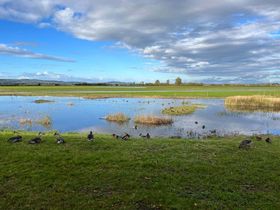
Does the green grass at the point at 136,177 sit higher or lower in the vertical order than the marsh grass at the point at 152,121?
higher

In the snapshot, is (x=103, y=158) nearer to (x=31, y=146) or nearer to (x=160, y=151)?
(x=160, y=151)

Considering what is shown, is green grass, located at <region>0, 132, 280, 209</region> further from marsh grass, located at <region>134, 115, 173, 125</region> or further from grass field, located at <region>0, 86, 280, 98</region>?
grass field, located at <region>0, 86, 280, 98</region>

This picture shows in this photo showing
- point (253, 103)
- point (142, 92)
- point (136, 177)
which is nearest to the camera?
point (136, 177)

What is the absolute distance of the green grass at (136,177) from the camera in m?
7.76

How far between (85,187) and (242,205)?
418 cm

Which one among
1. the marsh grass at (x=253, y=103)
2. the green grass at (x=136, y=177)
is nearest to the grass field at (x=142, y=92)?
the marsh grass at (x=253, y=103)

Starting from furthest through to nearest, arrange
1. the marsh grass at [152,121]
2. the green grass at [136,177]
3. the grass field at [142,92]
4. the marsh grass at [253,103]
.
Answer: the grass field at [142,92]
the marsh grass at [253,103]
the marsh grass at [152,121]
the green grass at [136,177]

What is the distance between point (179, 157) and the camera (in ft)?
37.1

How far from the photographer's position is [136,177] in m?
9.27

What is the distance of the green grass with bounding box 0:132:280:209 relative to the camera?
7758 millimetres

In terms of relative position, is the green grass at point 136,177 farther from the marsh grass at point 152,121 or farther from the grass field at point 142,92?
the grass field at point 142,92

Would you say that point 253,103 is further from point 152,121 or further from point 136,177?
point 136,177

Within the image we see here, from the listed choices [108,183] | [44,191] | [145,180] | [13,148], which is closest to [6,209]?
[44,191]

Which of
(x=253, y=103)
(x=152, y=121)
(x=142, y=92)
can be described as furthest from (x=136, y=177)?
(x=142, y=92)
